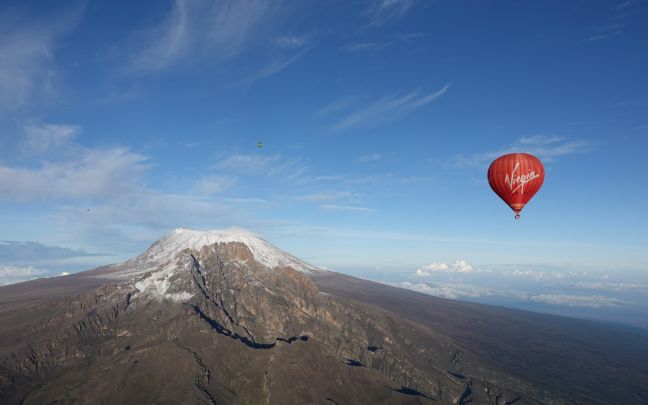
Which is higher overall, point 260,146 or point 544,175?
point 260,146

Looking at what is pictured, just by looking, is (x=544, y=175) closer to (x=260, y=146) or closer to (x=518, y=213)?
(x=518, y=213)

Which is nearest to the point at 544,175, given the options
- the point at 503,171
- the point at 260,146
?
the point at 503,171

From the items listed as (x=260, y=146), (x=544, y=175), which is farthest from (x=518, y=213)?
(x=260, y=146)

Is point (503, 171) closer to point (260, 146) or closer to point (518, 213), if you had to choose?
point (518, 213)

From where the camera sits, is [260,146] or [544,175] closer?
[544,175]

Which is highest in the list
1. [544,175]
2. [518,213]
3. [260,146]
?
[260,146]

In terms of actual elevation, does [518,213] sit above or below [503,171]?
below
